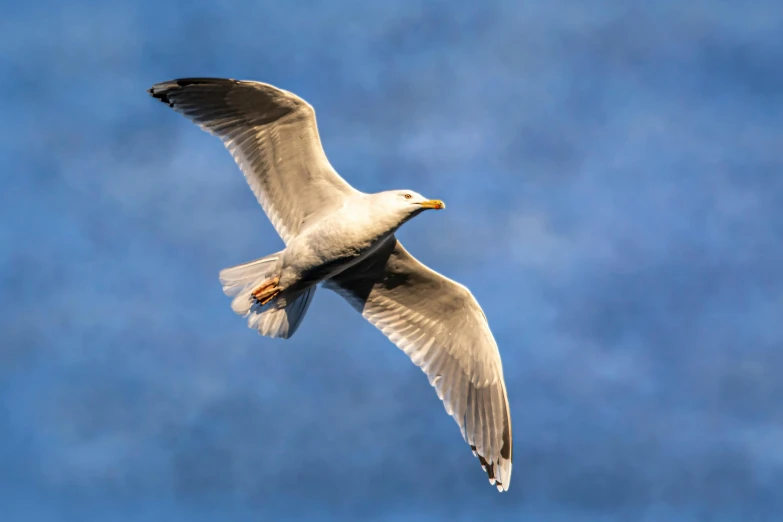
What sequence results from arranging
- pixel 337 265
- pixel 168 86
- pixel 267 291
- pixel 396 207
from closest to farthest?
pixel 396 207, pixel 337 265, pixel 267 291, pixel 168 86

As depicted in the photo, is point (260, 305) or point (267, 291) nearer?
point (267, 291)

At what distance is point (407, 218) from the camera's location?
12375mm

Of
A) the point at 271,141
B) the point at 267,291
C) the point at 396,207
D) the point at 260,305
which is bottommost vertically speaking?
the point at 260,305

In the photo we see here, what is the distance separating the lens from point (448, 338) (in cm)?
1384

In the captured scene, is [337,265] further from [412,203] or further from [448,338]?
[448,338]

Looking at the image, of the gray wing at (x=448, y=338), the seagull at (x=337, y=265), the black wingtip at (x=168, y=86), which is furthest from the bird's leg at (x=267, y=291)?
the black wingtip at (x=168, y=86)

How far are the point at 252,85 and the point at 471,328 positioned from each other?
4076 millimetres

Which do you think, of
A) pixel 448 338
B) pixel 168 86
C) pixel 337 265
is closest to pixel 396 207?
pixel 337 265

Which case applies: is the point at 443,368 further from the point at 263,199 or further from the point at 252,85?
the point at 252,85

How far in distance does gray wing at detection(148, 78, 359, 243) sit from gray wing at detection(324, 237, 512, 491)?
101 cm

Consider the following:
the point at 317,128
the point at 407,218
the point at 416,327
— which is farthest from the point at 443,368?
the point at 317,128

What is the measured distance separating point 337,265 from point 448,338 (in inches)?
80.7

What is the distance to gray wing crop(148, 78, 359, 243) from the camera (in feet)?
41.7

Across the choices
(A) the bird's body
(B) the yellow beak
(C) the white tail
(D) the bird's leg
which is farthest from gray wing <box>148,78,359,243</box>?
(B) the yellow beak
